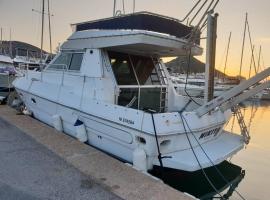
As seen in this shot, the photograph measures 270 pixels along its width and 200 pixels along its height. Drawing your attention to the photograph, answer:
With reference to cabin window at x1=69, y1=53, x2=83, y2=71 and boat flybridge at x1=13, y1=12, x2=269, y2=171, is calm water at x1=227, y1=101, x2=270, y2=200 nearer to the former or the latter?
boat flybridge at x1=13, y1=12, x2=269, y2=171

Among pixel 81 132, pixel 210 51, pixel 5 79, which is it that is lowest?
pixel 81 132

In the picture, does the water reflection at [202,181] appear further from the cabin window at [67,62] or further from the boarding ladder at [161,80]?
the cabin window at [67,62]

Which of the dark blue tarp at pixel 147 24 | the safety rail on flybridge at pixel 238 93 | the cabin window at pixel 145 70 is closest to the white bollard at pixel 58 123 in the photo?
the cabin window at pixel 145 70

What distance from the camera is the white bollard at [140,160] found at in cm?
534

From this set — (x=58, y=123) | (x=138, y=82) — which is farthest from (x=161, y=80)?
(x=58, y=123)

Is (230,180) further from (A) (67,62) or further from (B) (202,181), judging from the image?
(A) (67,62)

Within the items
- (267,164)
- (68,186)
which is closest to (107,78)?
(68,186)

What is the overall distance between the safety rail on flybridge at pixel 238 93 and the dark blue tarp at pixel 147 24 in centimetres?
185

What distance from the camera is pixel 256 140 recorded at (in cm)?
1197

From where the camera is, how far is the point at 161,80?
7.98 m

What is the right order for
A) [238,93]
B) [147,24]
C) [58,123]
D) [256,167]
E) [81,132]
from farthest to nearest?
[256,167], [58,123], [81,132], [147,24], [238,93]

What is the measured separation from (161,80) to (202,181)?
9.22ft

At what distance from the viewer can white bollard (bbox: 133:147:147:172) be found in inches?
210

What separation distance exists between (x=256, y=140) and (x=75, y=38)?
8002mm
